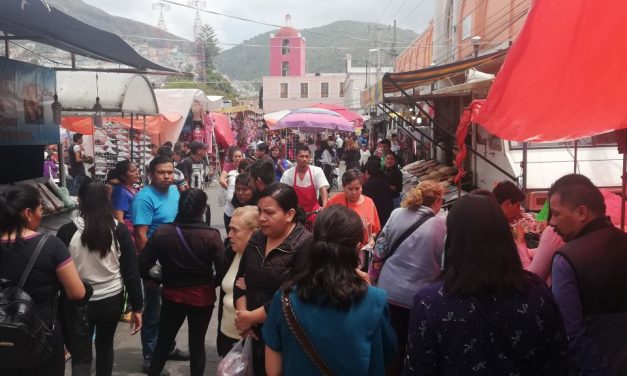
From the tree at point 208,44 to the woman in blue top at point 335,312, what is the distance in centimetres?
9494

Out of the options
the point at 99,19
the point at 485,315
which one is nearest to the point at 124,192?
the point at 485,315

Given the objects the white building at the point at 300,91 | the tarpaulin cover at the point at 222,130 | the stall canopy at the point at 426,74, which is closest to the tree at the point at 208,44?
the white building at the point at 300,91

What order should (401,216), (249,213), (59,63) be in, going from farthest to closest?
1. (59,63)
2. (401,216)
3. (249,213)

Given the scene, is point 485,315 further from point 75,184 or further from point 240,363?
point 75,184

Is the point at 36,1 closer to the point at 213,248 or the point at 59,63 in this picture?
the point at 213,248

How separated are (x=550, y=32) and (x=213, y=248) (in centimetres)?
258

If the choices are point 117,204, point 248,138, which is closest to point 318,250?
point 117,204

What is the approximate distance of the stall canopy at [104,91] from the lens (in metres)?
9.00

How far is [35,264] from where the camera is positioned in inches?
126

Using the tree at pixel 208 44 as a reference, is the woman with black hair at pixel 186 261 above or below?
below

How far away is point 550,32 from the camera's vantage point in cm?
261

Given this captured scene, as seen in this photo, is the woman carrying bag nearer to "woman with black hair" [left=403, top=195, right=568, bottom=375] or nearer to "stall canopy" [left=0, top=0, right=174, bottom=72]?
"woman with black hair" [left=403, top=195, right=568, bottom=375]

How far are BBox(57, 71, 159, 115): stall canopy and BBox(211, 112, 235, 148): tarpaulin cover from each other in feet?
45.2

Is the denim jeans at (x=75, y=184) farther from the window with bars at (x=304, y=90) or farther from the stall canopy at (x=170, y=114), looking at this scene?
the window with bars at (x=304, y=90)
